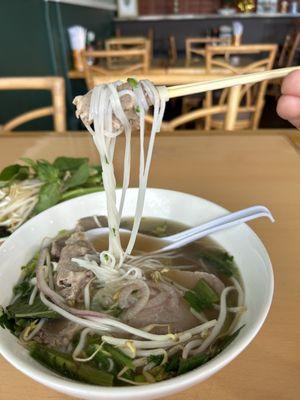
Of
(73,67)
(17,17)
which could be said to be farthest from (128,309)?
(73,67)

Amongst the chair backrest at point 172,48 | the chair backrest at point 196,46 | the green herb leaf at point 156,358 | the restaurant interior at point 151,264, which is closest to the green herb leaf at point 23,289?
→ the restaurant interior at point 151,264

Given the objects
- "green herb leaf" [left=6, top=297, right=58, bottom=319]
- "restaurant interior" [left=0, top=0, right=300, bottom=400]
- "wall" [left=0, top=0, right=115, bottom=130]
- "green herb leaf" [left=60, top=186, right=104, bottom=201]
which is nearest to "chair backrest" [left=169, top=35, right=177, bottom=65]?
"wall" [left=0, top=0, right=115, bottom=130]

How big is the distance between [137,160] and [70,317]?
2.20 ft

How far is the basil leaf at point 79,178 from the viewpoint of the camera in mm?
907

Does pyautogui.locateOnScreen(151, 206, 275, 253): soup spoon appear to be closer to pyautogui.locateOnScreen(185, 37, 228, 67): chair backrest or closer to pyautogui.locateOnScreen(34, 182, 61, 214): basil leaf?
pyautogui.locateOnScreen(34, 182, 61, 214): basil leaf

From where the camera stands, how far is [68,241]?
71 cm

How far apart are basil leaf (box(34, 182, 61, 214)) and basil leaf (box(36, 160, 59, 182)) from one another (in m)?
0.03

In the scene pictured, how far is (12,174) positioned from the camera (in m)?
0.96

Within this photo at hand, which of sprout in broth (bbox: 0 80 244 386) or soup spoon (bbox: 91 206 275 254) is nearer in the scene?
sprout in broth (bbox: 0 80 244 386)

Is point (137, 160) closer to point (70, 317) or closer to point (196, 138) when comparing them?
point (196, 138)

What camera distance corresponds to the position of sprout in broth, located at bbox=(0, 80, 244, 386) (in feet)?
1.72

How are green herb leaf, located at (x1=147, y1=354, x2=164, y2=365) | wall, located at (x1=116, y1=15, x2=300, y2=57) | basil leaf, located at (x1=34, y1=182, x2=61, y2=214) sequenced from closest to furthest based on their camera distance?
green herb leaf, located at (x1=147, y1=354, x2=164, y2=365) → basil leaf, located at (x1=34, y1=182, x2=61, y2=214) → wall, located at (x1=116, y1=15, x2=300, y2=57)

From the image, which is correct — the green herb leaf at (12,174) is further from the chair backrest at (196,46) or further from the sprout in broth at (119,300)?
the chair backrest at (196,46)

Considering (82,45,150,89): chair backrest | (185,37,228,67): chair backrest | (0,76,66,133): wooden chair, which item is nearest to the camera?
(0,76,66,133): wooden chair
